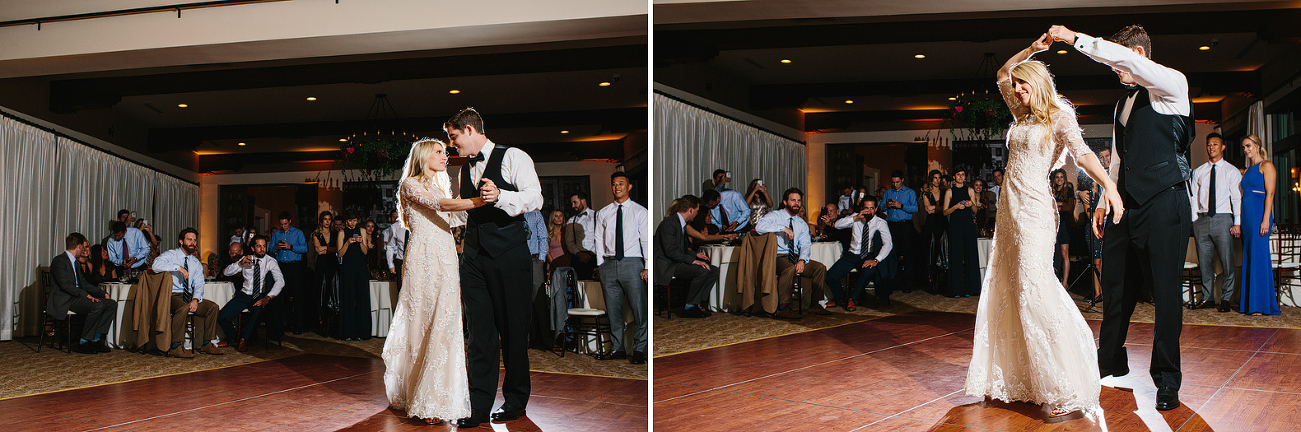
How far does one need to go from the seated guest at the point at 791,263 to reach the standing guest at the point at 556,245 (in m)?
1.45

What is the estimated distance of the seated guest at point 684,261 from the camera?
17.8 feet

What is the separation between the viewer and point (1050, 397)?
2.50 m

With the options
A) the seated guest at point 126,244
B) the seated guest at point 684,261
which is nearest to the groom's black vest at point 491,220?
the seated guest at point 684,261

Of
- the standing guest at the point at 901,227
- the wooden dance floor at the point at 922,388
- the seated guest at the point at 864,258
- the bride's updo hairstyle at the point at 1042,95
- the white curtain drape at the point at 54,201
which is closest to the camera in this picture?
the wooden dance floor at the point at 922,388

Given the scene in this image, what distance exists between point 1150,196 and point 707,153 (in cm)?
452

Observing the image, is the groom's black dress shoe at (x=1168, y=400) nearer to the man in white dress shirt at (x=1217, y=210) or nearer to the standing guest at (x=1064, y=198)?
the standing guest at (x=1064, y=198)

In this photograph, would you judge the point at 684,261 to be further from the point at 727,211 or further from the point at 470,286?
the point at 470,286

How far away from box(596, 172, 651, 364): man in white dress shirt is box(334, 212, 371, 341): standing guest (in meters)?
2.31

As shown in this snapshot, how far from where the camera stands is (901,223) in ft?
17.9

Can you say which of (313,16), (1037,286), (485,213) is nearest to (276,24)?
(313,16)

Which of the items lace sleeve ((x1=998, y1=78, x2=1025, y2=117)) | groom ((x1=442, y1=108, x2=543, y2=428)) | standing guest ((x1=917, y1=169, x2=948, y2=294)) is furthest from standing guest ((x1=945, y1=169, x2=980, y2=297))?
groom ((x1=442, y1=108, x2=543, y2=428))

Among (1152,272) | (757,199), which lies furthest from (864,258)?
(1152,272)

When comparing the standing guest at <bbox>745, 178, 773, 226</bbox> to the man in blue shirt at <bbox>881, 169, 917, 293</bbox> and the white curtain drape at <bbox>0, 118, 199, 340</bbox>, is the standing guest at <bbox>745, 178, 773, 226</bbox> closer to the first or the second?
the man in blue shirt at <bbox>881, 169, 917, 293</bbox>

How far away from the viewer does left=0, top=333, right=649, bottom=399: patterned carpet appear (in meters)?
4.50
